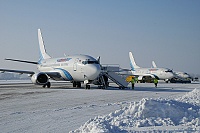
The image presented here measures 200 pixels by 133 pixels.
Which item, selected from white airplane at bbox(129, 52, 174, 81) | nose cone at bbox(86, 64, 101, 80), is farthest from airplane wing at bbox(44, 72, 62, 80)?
white airplane at bbox(129, 52, 174, 81)

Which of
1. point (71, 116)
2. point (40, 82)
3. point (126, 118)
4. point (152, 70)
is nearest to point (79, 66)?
point (40, 82)

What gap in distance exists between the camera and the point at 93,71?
81.6 feet

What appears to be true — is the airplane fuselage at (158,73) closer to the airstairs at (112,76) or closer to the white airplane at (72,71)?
the airstairs at (112,76)

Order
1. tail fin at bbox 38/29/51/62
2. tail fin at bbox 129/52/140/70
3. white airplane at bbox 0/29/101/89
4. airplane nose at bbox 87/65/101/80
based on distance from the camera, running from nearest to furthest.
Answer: airplane nose at bbox 87/65/101/80, white airplane at bbox 0/29/101/89, tail fin at bbox 38/29/51/62, tail fin at bbox 129/52/140/70

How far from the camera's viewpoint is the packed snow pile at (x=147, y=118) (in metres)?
6.22

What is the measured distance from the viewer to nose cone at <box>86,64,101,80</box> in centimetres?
2484

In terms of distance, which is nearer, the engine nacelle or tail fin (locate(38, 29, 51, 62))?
the engine nacelle

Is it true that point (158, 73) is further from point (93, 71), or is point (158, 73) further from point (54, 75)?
point (93, 71)

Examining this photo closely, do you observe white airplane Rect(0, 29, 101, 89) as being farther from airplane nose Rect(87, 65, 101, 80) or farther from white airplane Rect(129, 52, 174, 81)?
white airplane Rect(129, 52, 174, 81)

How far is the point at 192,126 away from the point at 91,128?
2.60 m

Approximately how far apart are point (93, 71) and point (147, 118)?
1748 cm

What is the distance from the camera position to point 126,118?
7.45m

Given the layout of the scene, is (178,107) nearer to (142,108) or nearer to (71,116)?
(142,108)

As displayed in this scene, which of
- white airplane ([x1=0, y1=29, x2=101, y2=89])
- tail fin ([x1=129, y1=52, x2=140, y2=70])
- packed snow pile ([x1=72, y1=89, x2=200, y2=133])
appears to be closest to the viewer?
packed snow pile ([x1=72, y1=89, x2=200, y2=133])
